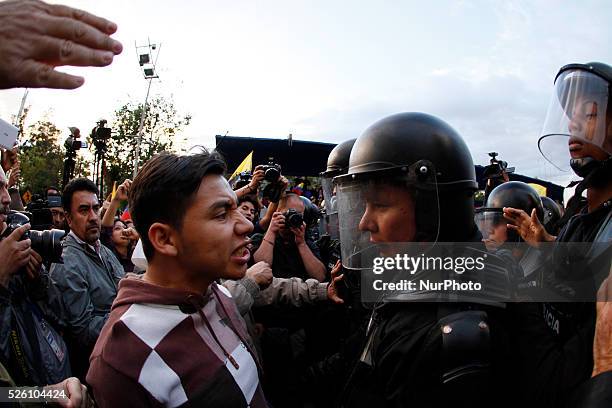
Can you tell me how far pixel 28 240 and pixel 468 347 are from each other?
2.35 metres

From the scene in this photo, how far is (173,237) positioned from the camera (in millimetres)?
1763

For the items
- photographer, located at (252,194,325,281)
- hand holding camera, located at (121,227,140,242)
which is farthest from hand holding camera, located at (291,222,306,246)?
hand holding camera, located at (121,227,140,242)

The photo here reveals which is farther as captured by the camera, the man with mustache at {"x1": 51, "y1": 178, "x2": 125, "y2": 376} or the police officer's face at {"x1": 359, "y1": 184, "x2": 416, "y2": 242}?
the man with mustache at {"x1": 51, "y1": 178, "x2": 125, "y2": 376}

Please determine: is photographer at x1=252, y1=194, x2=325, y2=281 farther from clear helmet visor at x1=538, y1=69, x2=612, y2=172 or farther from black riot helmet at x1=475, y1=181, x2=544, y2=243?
clear helmet visor at x1=538, y1=69, x2=612, y2=172

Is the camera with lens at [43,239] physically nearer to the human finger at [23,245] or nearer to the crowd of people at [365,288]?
the crowd of people at [365,288]

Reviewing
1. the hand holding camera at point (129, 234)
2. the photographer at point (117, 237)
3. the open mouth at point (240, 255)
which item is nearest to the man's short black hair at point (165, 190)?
the open mouth at point (240, 255)

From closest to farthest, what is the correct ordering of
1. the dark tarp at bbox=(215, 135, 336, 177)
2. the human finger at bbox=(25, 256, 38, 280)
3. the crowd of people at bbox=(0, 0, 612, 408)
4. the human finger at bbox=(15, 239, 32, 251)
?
the crowd of people at bbox=(0, 0, 612, 408) < the human finger at bbox=(15, 239, 32, 251) < the human finger at bbox=(25, 256, 38, 280) < the dark tarp at bbox=(215, 135, 336, 177)

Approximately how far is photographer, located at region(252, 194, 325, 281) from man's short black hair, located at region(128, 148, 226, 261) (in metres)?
2.06

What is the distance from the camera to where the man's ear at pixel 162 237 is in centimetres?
175

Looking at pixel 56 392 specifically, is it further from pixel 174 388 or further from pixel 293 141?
pixel 293 141

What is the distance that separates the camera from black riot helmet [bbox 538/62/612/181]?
1.93 meters

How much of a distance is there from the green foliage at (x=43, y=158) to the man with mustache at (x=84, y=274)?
94.5 feet

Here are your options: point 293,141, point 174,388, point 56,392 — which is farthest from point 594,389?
point 293,141

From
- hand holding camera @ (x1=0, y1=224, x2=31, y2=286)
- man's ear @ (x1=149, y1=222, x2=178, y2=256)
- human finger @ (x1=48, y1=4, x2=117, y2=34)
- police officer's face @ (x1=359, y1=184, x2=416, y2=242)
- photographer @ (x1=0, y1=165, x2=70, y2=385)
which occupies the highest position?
human finger @ (x1=48, y1=4, x2=117, y2=34)
